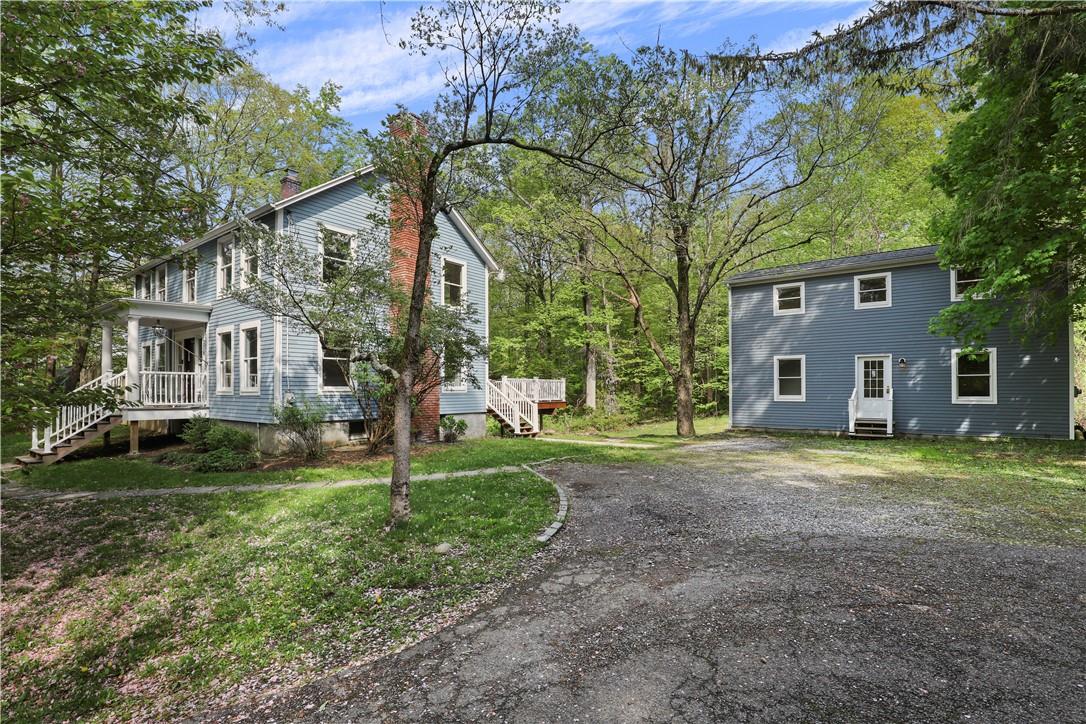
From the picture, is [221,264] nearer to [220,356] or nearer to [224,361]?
[220,356]

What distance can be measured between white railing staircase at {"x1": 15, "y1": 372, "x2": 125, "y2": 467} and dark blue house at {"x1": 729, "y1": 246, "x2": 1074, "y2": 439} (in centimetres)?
1838

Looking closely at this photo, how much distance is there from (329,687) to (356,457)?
8712 mm

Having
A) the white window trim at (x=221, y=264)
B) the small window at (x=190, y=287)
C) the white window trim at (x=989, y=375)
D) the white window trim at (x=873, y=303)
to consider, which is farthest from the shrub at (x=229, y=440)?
the white window trim at (x=989, y=375)

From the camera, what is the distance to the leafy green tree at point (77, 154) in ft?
14.9

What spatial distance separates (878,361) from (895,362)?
47cm

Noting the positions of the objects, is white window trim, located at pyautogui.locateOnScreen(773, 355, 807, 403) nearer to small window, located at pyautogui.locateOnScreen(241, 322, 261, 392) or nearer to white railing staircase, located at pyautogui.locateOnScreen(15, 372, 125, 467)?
small window, located at pyautogui.locateOnScreen(241, 322, 261, 392)

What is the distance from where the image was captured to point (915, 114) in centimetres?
2194

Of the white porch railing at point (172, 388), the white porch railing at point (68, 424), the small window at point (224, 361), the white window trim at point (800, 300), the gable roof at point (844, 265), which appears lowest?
the white porch railing at point (68, 424)

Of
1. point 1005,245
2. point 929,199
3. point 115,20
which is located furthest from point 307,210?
point 929,199

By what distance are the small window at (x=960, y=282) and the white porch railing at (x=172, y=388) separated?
69.7 ft

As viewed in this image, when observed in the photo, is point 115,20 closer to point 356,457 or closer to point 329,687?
point 329,687

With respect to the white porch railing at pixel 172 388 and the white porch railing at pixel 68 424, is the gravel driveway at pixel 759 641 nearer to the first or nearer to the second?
the white porch railing at pixel 68 424

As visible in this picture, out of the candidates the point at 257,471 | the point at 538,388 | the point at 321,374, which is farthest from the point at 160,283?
the point at 538,388

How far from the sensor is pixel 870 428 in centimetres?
1453
